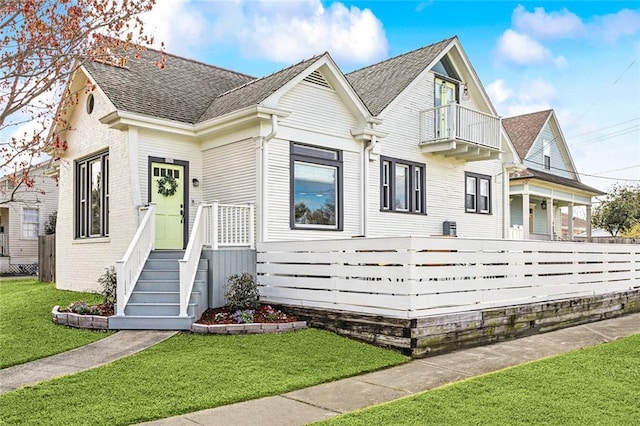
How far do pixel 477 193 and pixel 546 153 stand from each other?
10442mm

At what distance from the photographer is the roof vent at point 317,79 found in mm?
12780

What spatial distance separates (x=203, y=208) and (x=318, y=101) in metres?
3.82

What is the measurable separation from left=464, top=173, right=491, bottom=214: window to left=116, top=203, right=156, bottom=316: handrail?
9.68 meters

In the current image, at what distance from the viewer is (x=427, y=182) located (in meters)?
16.0

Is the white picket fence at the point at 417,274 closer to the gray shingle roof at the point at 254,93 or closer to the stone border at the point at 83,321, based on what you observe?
the stone border at the point at 83,321

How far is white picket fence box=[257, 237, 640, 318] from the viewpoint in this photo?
8.47 metres

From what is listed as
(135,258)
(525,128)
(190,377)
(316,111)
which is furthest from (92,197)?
(525,128)

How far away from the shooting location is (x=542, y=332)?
10.4 meters

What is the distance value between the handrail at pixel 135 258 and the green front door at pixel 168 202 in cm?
58

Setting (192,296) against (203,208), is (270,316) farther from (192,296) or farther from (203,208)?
(203,208)

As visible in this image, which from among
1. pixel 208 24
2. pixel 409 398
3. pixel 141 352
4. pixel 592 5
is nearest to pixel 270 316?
pixel 141 352

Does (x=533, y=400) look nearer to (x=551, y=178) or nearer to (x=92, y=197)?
(x=92, y=197)

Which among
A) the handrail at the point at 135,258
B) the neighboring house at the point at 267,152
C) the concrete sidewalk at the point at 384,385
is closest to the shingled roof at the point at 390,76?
the neighboring house at the point at 267,152

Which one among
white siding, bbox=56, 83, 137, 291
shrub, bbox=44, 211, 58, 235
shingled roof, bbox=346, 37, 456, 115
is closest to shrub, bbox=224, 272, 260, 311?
white siding, bbox=56, 83, 137, 291
